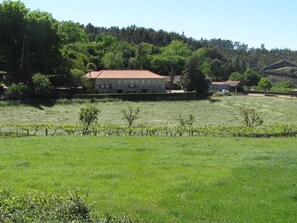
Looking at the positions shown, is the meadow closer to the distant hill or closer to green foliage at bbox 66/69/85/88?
green foliage at bbox 66/69/85/88

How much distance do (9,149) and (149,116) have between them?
32.2 meters

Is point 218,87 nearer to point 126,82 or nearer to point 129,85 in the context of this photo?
point 129,85

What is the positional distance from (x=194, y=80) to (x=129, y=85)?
13.3m

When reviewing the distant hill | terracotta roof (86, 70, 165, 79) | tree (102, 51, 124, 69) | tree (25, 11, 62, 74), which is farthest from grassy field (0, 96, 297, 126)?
the distant hill

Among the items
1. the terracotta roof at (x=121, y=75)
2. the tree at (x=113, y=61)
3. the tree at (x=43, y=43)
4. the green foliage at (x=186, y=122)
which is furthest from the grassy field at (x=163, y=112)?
the tree at (x=113, y=61)

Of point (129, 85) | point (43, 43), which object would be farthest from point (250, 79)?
point (43, 43)

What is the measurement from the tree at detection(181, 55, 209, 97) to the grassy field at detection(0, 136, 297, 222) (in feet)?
186

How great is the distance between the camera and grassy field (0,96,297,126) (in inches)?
1922

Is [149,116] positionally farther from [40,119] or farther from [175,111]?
[40,119]

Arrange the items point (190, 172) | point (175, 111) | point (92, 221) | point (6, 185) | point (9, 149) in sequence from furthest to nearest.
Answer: point (175, 111)
point (9, 149)
point (190, 172)
point (6, 185)
point (92, 221)

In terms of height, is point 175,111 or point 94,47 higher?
point 94,47

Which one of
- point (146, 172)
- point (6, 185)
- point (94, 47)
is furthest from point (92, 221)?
point (94, 47)

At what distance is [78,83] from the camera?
75375 mm

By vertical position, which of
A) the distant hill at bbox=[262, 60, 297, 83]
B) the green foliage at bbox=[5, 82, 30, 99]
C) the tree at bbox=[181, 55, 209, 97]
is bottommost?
the green foliage at bbox=[5, 82, 30, 99]
